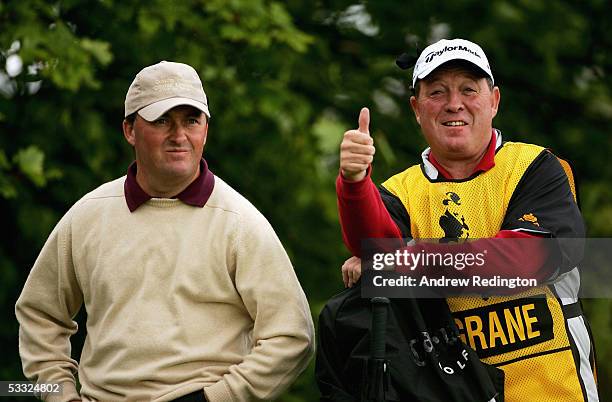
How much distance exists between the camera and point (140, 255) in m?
4.55

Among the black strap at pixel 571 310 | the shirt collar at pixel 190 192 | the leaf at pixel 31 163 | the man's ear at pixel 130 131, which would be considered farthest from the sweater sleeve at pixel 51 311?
the leaf at pixel 31 163

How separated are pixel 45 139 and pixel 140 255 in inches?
170

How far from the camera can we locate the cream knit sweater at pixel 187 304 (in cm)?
445

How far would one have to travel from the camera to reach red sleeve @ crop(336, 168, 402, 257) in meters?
4.20

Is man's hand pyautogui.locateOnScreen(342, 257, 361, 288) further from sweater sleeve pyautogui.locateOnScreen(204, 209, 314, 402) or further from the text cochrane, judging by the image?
the text cochrane

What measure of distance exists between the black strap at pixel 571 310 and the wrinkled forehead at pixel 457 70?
0.94 meters

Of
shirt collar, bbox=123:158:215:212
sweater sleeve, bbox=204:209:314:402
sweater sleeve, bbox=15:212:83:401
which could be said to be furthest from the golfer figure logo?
sweater sleeve, bbox=15:212:83:401

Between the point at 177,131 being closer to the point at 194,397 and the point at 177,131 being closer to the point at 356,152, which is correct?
the point at 356,152

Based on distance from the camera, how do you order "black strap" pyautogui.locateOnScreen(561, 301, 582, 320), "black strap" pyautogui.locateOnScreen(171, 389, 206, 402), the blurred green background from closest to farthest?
"black strap" pyautogui.locateOnScreen(561, 301, 582, 320), "black strap" pyautogui.locateOnScreen(171, 389, 206, 402), the blurred green background

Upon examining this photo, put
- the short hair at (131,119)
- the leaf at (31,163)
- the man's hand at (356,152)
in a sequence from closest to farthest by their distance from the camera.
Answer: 1. the man's hand at (356,152)
2. the short hair at (131,119)
3. the leaf at (31,163)

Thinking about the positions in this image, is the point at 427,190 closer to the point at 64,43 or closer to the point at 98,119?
the point at 64,43

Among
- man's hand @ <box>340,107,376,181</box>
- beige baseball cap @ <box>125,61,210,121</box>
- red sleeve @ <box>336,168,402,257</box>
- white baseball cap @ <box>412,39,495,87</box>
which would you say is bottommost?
red sleeve @ <box>336,168,402,257</box>

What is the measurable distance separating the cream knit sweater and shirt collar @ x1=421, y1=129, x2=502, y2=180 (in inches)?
26.4

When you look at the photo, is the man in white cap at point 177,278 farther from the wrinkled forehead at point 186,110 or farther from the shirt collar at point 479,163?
the shirt collar at point 479,163
